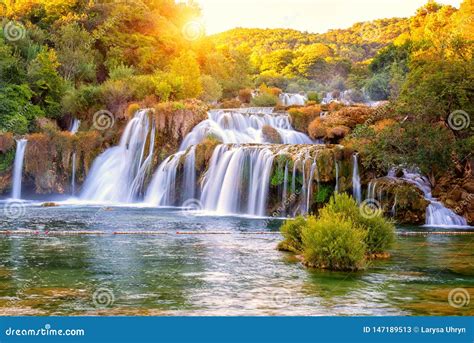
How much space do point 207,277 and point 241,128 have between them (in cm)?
2617

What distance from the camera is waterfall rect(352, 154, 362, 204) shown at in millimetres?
28016

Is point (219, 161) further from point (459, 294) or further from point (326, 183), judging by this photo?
point (459, 294)

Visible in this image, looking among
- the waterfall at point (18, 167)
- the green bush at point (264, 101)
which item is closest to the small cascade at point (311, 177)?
the waterfall at point (18, 167)

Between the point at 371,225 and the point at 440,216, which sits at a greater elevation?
the point at 371,225

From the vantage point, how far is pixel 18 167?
38.9 metres

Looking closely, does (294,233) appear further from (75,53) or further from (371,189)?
(75,53)

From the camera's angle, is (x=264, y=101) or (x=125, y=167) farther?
(x=264, y=101)

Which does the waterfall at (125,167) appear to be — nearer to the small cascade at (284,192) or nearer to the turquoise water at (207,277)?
the small cascade at (284,192)

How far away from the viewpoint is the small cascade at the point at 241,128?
3738cm

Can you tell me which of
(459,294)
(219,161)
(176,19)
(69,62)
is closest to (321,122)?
(219,161)

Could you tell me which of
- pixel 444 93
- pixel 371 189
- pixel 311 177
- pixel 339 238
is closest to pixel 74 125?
pixel 311 177

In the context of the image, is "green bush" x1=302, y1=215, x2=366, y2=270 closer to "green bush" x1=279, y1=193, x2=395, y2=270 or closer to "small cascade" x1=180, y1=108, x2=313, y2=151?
"green bush" x1=279, y1=193, x2=395, y2=270

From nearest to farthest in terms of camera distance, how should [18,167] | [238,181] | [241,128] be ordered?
1. [238,181]
2. [18,167]
3. [241,128]

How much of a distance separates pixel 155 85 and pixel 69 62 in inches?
527
